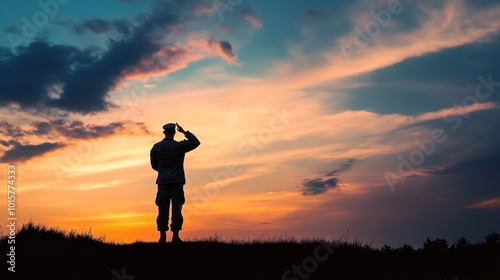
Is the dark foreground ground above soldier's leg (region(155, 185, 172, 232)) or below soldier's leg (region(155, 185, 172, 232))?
below

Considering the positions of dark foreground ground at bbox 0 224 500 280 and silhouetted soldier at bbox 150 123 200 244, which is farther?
silhouetted soldier at bbox 150 123 200 244

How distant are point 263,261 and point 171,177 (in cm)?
521

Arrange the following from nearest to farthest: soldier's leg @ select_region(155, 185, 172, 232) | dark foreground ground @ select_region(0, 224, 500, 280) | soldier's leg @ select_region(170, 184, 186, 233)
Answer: dark foreground ground @ select_region(0, 224, 500, 280), soldier's leg @ select_region(170, 184, 186, 233), soldier's leg @ select_region(155, 185, 172, 232)

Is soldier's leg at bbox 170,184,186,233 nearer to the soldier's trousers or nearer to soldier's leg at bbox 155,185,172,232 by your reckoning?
the soldier's trousers

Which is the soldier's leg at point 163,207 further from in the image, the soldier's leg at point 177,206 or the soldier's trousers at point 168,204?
the soldier's leg at point 177,206

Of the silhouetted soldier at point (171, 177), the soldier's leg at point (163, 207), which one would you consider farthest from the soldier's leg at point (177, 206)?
the soldier's leg at point (163, 207)

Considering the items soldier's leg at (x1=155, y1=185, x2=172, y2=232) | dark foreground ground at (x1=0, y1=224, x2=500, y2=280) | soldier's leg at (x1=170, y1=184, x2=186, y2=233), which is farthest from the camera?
soldier's leg at (x1=155, y1=185, x2=172, y2=232)

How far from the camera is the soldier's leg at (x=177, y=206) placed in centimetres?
1945

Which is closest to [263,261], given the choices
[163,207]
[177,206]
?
[177,206]

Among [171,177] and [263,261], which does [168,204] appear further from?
[263,261]

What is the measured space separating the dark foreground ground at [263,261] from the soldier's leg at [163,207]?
869 millimetres

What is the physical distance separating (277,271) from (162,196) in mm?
6199

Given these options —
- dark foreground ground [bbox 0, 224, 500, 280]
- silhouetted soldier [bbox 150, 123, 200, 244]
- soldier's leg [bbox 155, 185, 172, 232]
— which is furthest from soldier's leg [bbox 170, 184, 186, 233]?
dark foreground ground [bbox 0, 224, 500, 280]

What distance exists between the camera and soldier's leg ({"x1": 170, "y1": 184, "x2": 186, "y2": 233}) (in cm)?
1945
